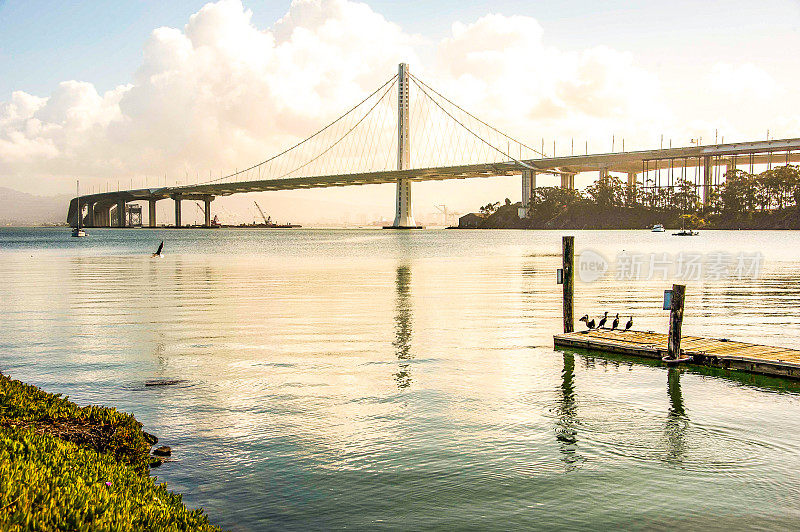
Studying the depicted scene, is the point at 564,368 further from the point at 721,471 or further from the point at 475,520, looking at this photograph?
the point at 475,520

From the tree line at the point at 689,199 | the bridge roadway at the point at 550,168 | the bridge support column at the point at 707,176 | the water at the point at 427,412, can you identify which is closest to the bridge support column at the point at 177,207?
the bridge roadway at the point at 550,168

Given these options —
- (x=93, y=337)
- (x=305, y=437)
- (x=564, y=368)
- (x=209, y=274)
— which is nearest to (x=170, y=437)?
(x=305, y=437)

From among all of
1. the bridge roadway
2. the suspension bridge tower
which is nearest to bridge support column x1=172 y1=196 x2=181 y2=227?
the bridge roadway

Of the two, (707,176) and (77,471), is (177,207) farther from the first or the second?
(77,471)

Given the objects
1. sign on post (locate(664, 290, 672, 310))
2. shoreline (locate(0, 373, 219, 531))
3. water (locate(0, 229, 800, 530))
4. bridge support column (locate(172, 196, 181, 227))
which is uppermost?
bridge support column (locate(172, 196, 181, 227))

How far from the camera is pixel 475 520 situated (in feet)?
24.4

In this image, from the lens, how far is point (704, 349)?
14781mm

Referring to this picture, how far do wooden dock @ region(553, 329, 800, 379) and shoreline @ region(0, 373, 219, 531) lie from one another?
9998mm

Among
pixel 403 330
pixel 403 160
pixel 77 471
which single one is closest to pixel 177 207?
pixel 403 160

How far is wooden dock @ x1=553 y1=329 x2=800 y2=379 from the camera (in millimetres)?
13445

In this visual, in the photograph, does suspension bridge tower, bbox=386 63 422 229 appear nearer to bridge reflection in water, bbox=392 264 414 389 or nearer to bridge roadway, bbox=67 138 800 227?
bridge roadway, bbox=67 138 800 227

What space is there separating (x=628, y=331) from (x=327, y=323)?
26.5ft

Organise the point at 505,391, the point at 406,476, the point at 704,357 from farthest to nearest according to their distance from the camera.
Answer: the point at 704,357 → the point at 505,391 → the point at 406,476

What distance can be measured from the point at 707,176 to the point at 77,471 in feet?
535
